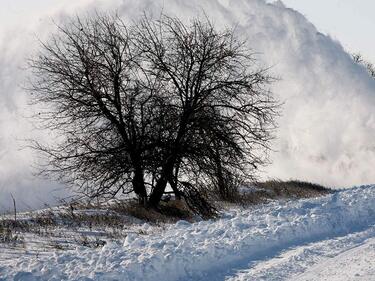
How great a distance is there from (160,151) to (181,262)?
10.4 meters

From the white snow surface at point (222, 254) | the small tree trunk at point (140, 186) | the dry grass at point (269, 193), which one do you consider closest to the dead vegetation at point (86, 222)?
the dry grass at point (269, 193)

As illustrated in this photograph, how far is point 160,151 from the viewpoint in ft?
58.0

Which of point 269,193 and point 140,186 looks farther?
point 269,193

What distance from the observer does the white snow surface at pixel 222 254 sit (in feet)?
22.8

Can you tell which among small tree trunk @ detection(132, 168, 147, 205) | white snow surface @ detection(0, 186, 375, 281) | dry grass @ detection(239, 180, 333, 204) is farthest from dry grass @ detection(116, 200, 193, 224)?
white snow surface @ detection(0, 186, 375, 281)

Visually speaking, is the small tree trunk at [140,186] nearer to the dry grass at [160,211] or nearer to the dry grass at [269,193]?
the dry grass at [160,211]

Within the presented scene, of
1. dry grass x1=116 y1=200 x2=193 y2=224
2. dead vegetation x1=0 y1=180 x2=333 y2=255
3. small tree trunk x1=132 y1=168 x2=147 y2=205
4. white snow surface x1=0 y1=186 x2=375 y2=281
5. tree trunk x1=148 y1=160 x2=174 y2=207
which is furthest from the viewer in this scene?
small tree trunk x1=132 y1=168 x2=147 y2=205

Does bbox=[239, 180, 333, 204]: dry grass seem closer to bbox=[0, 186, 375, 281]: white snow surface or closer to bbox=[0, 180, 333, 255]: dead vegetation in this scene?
bbox=[0, 180, 333, 255]: dead vegetation

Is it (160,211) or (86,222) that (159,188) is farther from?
(86,222)

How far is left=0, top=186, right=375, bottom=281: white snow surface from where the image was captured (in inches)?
274

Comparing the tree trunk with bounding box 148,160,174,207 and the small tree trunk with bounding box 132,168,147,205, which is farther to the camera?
the small tree trunk with bounding box 132,168,147,205

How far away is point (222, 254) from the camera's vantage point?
7.83 metres

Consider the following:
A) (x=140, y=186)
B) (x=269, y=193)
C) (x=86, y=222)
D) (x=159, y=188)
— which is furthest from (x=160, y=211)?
(x=269, y=193)

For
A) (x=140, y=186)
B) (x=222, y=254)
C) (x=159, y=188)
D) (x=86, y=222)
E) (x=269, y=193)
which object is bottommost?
(x=222, y=254)
